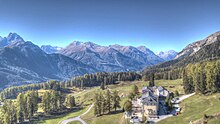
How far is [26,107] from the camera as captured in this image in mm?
145375

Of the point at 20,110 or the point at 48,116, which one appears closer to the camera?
the point at 20,110

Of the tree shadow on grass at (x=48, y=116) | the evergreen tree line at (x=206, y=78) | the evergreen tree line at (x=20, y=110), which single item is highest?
the evergreen tree line at (x=206, y=78)

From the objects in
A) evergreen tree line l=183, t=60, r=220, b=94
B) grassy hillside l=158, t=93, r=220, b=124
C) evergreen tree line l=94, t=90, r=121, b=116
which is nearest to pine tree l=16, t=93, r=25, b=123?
evergreen tree line l=94, t=90, r=121, b=116

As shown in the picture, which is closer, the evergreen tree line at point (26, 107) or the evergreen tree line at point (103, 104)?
the evergreen tree line at point (103, 104)

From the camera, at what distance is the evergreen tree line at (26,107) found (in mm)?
136250

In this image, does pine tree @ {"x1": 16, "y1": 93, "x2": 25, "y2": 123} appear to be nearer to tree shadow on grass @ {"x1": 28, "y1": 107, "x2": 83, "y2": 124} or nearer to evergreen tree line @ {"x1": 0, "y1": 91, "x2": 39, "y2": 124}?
evergreen tree line @ {"x1": 0, "y1": 91, "x2": 39, "y2": 124}

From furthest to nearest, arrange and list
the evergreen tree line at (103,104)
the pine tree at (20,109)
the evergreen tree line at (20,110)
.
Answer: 1. the pine tree at (20,109)
2. the evergreen tree line at (20,110)
3. the evergreen tree line at (103,104)

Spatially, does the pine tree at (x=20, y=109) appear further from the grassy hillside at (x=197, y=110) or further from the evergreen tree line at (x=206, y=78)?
the evergreen tree line at (x=206, y=78)

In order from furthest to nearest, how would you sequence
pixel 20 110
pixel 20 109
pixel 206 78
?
pixel 20 109
pixel 20 110
pixel 206 78

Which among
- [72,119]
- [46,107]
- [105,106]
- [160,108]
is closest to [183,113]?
[160,108]

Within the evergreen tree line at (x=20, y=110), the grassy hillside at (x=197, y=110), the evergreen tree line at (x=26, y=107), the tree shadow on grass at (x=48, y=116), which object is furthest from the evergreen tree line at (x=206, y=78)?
the evergreen tree line at (x=20, y=110)

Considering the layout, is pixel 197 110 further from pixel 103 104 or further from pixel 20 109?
pixel 20 109

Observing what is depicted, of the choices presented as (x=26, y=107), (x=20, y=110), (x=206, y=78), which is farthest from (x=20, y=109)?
(x=206, y=78)

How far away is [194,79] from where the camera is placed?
129 meters
